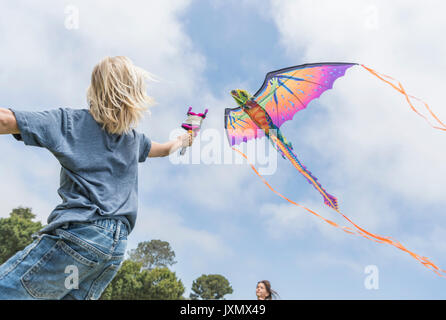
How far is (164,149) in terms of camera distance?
3100mm

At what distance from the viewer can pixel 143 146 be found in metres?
2.86

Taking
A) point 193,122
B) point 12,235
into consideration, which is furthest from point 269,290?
point 12,235

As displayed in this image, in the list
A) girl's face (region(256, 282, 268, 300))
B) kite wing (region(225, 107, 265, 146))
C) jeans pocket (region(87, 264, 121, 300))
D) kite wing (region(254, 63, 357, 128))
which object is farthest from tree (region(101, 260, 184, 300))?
jeans pocket (region(87, 264, 121, 300))

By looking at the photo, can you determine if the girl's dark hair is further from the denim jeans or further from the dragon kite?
the denim jeans

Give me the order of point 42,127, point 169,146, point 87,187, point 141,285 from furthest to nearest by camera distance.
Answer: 1. point 141,285
2. point 169,146
3. point 87,187
4. point 42,127

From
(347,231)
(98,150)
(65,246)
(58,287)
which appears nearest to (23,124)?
(98,150)

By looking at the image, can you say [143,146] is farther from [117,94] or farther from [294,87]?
[294,87]

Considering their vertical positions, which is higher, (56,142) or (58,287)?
(56,142)

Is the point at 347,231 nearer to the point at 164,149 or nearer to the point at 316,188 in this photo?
the point at 316,188

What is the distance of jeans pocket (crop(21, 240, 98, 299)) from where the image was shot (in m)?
2.04

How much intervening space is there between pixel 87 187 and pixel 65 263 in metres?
0.41

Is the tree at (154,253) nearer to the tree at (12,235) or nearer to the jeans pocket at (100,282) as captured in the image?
the tree at (12,235)
